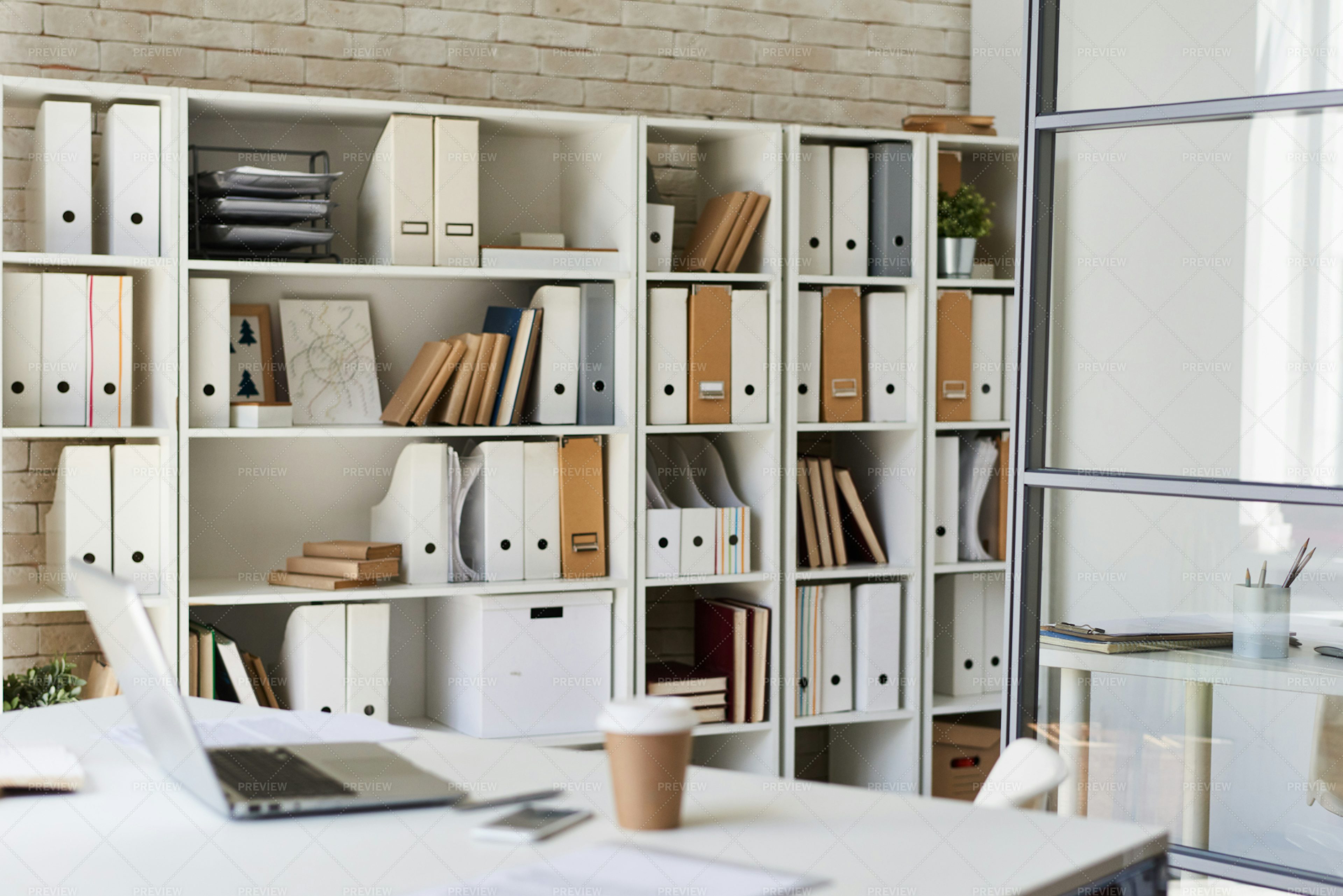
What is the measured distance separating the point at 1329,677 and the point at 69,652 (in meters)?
2.57

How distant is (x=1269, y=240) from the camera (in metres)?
2.04

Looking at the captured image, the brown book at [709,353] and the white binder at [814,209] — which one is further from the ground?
the white binder at [814,209]

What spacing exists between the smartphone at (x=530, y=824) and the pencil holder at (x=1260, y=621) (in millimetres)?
1163

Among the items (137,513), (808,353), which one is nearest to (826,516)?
(808,353)

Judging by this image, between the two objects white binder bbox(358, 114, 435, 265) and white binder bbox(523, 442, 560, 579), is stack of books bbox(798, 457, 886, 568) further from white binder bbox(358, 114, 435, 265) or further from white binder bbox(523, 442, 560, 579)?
white binder bbox(358, 114, 435, 265)

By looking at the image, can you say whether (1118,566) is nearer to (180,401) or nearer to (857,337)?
(857,337)

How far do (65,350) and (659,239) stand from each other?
136cm

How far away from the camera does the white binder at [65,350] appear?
9.22 ft

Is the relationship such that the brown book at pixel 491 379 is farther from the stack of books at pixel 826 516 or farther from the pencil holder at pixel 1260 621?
the pencil holder at pixel 1260 621

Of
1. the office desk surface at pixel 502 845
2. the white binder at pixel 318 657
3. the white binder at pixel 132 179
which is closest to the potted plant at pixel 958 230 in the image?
the white binder at pixel 318 657

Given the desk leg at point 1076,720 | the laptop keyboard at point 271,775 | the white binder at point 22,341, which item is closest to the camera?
the laptop keyboard at point 271,775

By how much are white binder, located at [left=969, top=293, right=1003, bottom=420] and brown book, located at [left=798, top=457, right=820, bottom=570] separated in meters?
0.49

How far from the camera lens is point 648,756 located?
4.39ft

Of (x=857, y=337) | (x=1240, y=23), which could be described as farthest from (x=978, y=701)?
(x=1240, y=23)
